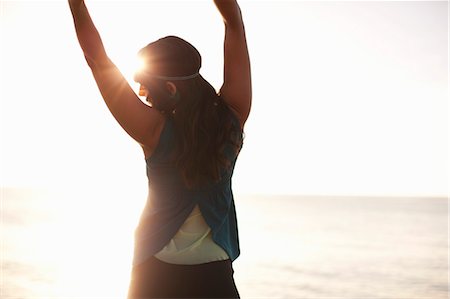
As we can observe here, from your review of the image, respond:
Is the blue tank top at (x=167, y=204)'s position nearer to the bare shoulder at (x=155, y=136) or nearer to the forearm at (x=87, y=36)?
the bare shoulder at (x=155, y=136)

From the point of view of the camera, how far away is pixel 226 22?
7.72 feet

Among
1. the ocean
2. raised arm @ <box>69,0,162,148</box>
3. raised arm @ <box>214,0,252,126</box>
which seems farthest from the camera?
the ocean

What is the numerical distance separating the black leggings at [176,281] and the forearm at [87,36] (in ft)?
2.05

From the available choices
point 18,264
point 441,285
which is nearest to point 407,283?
point 441,285

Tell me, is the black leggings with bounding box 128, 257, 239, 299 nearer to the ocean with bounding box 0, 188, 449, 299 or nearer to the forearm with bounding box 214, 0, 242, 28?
the forearm with bounding box 214, 0, 242, 28

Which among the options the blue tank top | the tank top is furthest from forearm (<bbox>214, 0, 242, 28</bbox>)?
the tank top

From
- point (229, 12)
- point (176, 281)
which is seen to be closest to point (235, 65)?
point (229, 12)

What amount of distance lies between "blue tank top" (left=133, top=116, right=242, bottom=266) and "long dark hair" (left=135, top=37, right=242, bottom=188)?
0.08 ft

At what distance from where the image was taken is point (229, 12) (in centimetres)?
234

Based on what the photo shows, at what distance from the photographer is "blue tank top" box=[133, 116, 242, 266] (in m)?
2.17

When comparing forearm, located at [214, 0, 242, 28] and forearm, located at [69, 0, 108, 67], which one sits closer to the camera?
forearm, located at [69, 0, 108, 67]

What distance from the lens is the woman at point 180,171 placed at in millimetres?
2152

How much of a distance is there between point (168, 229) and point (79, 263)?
54.8 ft

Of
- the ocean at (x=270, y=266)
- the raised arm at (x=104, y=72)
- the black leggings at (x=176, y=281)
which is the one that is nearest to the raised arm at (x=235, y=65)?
the raised arm at (x=104, y=72)
